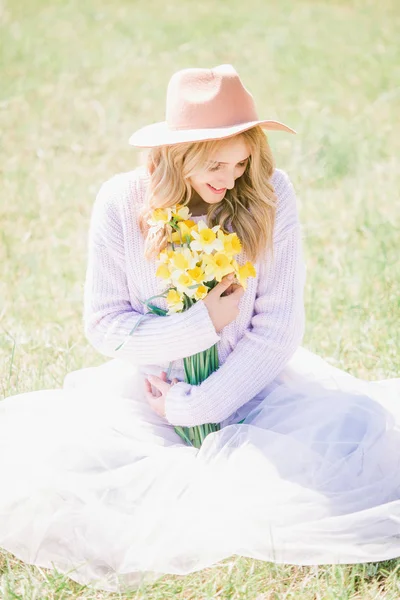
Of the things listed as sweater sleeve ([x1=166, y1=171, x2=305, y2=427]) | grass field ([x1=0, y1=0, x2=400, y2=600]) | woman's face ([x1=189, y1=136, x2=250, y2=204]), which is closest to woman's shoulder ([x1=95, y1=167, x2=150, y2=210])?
woman's face ([x1=189, y1=136, x2=250, y2=204])

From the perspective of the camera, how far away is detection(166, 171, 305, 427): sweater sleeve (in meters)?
2.83

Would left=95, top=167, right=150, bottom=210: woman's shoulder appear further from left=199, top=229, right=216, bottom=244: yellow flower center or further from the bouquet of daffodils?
left=199, top=229, right=216, bottom=244: yellow flower center

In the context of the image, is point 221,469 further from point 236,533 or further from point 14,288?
point 14,288

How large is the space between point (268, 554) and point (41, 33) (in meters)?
7.70

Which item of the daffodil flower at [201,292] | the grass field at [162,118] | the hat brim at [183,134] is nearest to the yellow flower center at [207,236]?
the daffodil flower at [201,292]

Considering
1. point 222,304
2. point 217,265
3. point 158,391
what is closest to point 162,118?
point 158,391

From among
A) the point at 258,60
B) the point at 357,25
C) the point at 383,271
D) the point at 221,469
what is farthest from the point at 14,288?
the point at 357,25

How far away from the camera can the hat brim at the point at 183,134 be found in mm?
2537

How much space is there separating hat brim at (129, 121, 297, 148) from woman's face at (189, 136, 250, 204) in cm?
7

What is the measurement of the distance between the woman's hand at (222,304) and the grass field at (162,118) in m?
0.71

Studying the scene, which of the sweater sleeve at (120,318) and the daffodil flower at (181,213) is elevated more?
the daffodil flower at (181,213)

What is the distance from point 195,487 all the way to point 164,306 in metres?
0.60

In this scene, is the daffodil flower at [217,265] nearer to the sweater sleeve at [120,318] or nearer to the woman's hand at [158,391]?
the sweater sleeve at [120,318]

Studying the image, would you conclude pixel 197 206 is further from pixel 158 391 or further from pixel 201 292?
pixel 158 391
